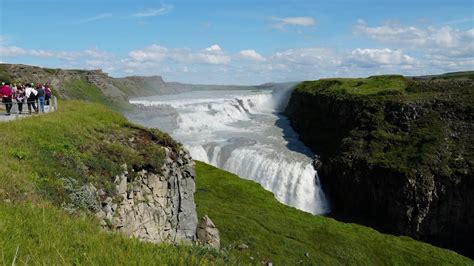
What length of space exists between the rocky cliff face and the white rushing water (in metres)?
4.16

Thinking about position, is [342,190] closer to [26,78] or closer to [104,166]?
[104,166]

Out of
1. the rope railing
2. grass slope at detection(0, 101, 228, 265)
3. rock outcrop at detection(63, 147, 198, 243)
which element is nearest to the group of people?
the rope railing

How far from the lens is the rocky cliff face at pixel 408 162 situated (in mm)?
55531

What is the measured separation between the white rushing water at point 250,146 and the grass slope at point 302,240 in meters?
15.0

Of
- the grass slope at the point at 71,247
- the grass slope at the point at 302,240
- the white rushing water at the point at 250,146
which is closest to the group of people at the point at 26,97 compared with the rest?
the grass slope at the point at 302,240

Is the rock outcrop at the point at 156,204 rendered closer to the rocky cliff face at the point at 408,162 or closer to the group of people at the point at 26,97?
the group of people at the point at 26,97

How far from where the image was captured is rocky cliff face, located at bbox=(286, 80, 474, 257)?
55531 millimetres

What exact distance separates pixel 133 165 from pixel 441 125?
56528 mm

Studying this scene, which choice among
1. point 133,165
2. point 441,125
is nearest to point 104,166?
point 133,165

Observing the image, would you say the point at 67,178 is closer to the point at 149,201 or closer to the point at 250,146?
the point at 149,201

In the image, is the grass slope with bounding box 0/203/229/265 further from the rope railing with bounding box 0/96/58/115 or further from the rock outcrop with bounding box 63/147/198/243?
the rope railing with bounding box 0/96/58/115

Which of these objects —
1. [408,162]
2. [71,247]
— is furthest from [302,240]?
[71,247]

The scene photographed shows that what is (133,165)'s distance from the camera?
2280cm

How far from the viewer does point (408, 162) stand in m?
59.9
